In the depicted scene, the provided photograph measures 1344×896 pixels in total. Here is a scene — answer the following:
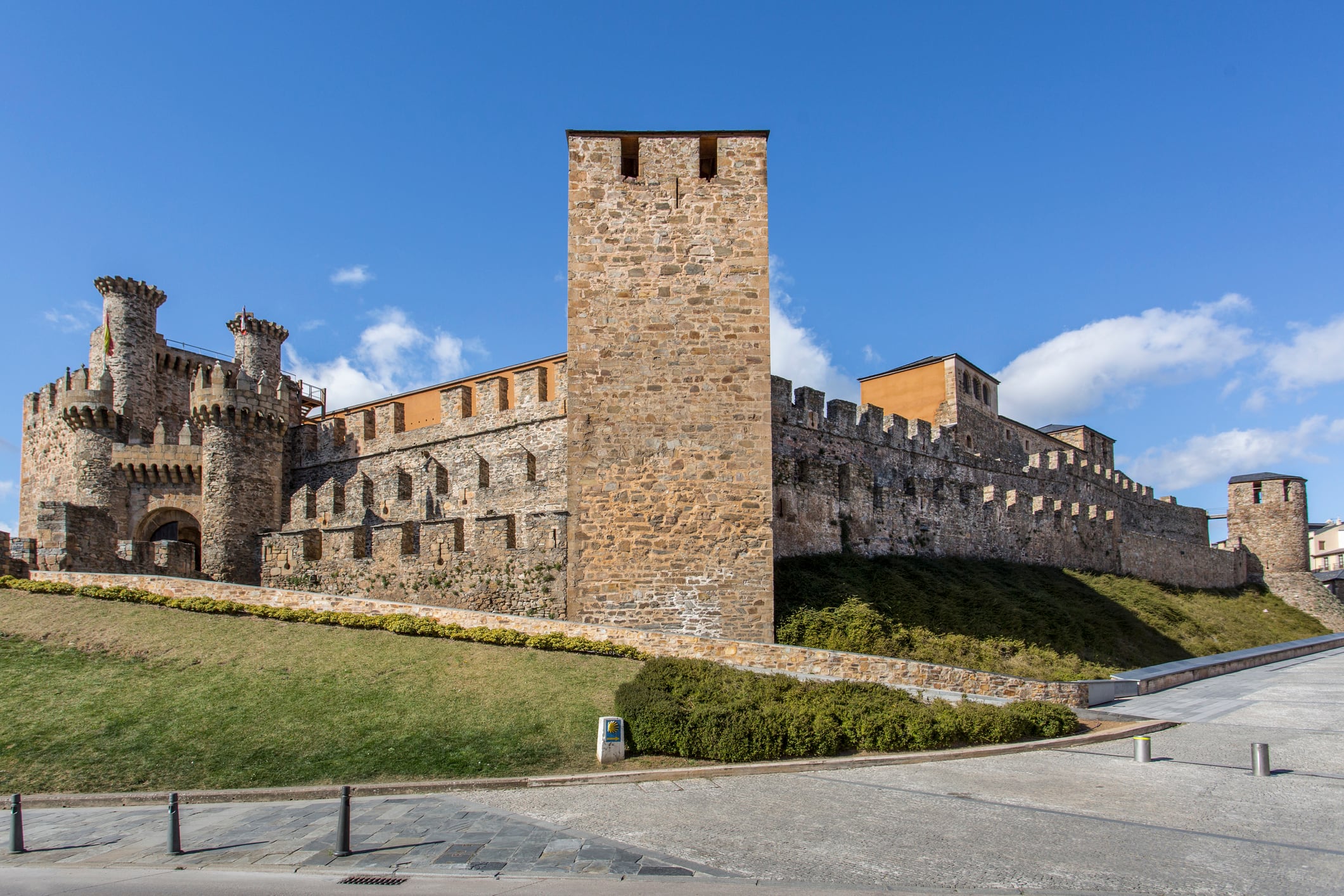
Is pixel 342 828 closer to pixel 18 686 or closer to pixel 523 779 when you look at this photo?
pixel 523 779

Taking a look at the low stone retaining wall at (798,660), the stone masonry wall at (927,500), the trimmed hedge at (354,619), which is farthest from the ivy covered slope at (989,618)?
the trimmed hedge at (354,619)

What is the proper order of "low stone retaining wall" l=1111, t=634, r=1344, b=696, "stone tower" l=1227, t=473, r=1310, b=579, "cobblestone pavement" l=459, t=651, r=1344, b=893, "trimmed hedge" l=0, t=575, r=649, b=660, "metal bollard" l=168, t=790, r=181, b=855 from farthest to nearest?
"stone tower" l=1227, t=473, r=1310, b=579 < "low stone retaining wall" l=1111, t=634, r=1344, b=696 < "trimmed hedge" l=0, t=575, r=649, b=660 < "metal bollard" l=168, t=790, r=181, b=855 < "cobblestone pavement" l=459, t=651, r=1344, b=893

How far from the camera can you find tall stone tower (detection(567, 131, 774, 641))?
16.0m

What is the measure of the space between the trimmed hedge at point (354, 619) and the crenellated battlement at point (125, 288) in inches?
587

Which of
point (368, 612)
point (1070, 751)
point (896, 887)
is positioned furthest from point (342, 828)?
point (368, 612)

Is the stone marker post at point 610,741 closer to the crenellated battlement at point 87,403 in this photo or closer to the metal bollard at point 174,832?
the metal bollard at point 174,832

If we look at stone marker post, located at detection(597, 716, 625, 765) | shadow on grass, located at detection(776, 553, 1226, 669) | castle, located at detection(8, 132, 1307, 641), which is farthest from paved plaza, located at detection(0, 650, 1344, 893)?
shadow on grass, located at detection(776, 553, 1226, 669)

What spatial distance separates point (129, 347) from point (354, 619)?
68.5 ft

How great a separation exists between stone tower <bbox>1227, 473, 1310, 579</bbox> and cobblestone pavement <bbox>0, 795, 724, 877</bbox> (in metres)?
48.3

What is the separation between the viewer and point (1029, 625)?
67.1 feet

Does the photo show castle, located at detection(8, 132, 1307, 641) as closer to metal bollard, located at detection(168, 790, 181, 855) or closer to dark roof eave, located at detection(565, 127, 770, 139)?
dark roof eave, located at detection(565, 127, 770, 139)

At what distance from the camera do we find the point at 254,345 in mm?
33406

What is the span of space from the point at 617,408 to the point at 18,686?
1070 centimetres

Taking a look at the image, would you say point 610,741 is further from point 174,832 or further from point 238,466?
point 238,466
